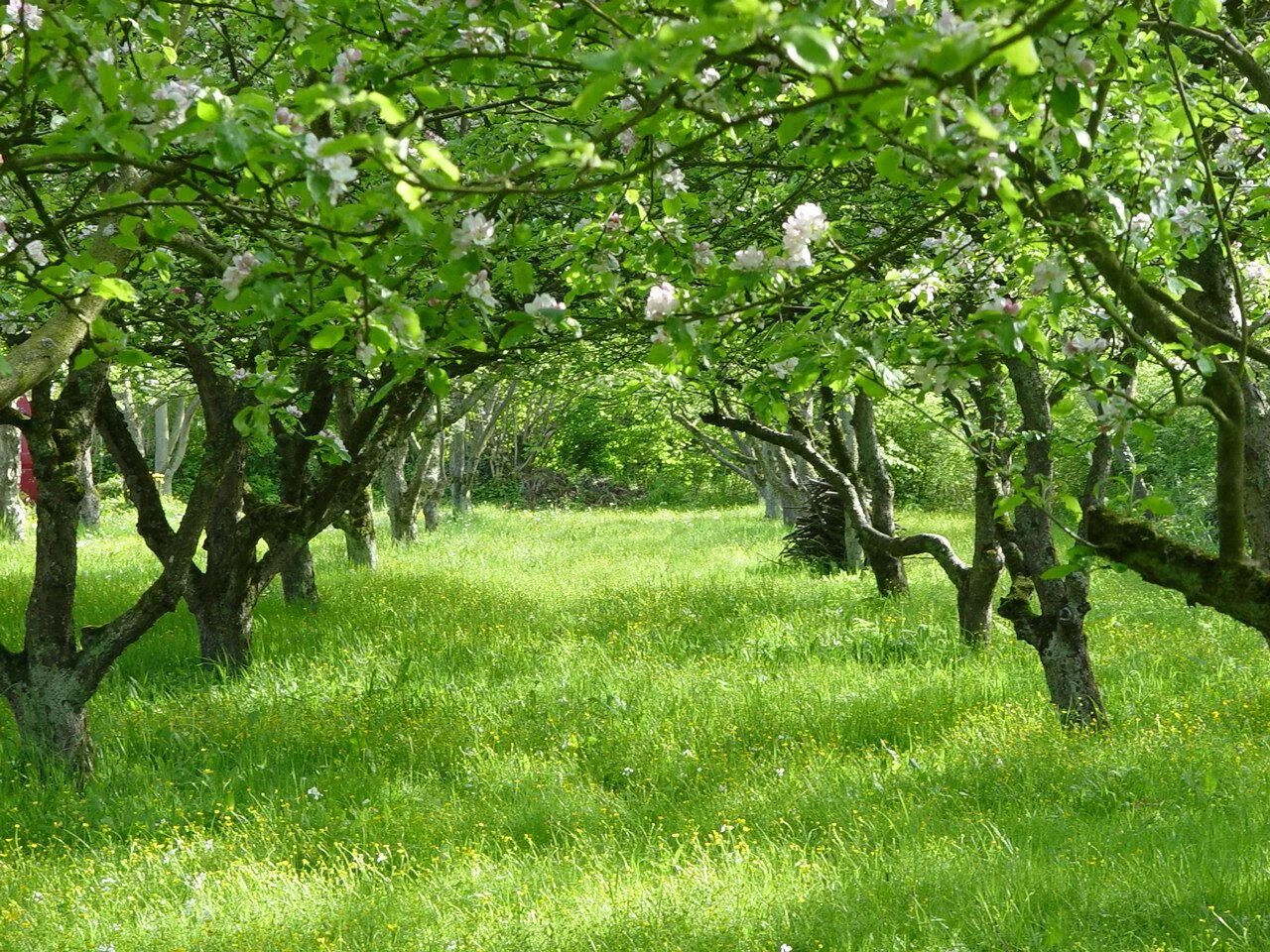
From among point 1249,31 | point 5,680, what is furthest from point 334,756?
point 1249,31

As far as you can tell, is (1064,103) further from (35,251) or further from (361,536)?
(361,536)

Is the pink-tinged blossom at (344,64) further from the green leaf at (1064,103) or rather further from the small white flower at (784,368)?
the green leaf at (1064,103)

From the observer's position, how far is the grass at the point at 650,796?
438cm

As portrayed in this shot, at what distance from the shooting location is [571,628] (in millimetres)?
10336

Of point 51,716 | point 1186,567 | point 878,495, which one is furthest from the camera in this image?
point 878,495

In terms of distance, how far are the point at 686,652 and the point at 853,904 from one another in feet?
16.3

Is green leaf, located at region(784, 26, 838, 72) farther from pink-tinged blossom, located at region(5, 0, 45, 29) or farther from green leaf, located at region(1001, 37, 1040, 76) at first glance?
pink-tinged blossom, located at region(5, 0, 45, 29)

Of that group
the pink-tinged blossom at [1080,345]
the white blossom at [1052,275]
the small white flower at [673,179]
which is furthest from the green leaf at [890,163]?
the pink-tinged blossom at [1080,345]

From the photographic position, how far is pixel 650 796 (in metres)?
6.04

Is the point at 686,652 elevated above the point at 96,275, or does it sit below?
below

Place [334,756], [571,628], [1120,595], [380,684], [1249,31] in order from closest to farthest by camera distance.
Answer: [1249,31], [334,756], [380,684], [571,628], [1120,595]

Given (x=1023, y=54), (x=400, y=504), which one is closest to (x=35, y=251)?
(x=1023, y=54)

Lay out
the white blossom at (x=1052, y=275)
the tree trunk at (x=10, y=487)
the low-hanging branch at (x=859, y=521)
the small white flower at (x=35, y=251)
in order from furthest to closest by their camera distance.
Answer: the tree trunk at (x=10, y=487) < the low-hanging branch at (x=859, y=521) < the small white flower at (x=35, y=251) < the white blossom at (x=1052, y=275)

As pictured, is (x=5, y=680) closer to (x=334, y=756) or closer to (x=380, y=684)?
(x=334, y=756)
